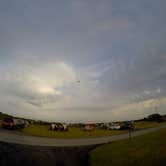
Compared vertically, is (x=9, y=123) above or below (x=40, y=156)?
above

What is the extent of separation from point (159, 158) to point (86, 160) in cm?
1125

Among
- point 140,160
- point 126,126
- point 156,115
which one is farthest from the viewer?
point 156,115

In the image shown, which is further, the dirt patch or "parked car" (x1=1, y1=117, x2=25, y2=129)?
"parked car" (x1=1, y1=117, x2=25, y2=129)

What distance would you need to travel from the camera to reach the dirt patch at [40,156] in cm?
1964

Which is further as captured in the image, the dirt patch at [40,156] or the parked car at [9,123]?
the parked car at [9,123]

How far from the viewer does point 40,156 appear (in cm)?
2142

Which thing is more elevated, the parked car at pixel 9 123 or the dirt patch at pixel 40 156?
the parked car at pixel 9 123

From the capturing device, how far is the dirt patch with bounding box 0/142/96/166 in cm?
1964

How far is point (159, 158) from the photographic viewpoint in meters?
15.0

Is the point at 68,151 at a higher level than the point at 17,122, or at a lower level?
lower

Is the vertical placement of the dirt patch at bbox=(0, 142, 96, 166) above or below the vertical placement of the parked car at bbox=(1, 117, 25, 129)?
below

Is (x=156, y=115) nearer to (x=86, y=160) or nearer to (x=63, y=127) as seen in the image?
(x=63, y=127)

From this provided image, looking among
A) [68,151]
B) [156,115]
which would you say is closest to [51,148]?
[68,151]

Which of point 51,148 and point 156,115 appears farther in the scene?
point 156,115
